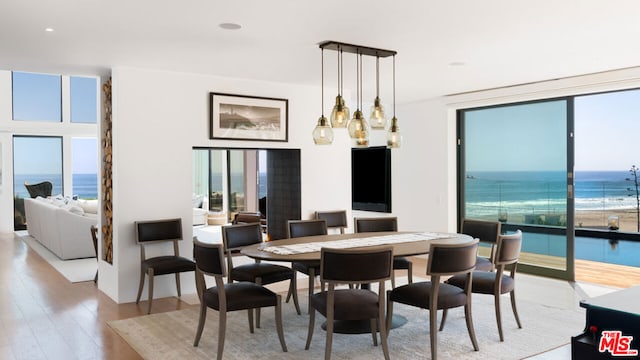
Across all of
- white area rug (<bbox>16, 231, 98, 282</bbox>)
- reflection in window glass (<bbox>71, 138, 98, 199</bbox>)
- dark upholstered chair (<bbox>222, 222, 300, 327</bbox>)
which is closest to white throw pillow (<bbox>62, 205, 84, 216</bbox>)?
white area rug (<bbox>16, 231, 98, 282</bbox>)

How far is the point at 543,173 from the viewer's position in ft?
20.9

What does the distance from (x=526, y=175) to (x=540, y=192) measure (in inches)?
11.3

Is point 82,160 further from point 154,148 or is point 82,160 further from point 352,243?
point 352,243

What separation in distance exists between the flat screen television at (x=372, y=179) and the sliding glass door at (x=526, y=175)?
1.33 metres

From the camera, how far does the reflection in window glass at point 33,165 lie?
11.0 m

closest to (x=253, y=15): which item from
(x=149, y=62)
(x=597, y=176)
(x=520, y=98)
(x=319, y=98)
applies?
(x=149, y=62)

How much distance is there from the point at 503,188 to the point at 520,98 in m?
1.24

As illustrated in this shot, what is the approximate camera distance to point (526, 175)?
6570 millimetres

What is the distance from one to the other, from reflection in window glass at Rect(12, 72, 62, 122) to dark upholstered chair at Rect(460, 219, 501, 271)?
9.86 metres

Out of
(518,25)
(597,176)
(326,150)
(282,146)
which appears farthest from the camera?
(597,176)

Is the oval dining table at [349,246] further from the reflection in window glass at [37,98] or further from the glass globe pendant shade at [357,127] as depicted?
the reflection in window glass at [37,98]

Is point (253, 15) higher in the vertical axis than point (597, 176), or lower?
higher

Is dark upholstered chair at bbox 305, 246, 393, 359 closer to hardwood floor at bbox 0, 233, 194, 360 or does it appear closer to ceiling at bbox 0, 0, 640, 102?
hardwood floor at bbox 0, 233, 194, 360

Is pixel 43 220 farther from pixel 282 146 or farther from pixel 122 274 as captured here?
pixel 282 146
